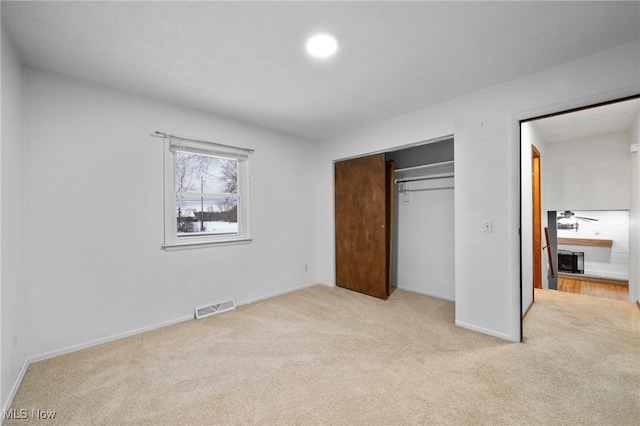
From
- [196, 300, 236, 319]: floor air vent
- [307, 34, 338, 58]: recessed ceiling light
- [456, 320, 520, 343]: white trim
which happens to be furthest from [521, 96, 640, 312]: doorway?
[196, 300, 236, 319]: floor air vent

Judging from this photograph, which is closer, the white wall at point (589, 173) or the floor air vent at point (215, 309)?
the floor air vent at point (215, 309)

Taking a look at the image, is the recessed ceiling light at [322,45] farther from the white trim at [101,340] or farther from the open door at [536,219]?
the open door at [536,219]

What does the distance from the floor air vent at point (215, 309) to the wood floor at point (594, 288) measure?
212 inches

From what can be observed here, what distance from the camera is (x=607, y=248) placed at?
514 cm

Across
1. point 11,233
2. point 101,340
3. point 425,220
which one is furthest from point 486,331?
point 11,233

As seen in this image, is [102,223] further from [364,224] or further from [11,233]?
[364,224]

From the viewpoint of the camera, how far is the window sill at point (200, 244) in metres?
2.91

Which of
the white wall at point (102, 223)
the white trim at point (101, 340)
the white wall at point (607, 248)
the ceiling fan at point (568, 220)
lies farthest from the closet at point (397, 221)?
the ceiling fan at point (568, 220)

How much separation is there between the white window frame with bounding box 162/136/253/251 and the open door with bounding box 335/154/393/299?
1.48 metres

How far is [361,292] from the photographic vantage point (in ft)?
13.1

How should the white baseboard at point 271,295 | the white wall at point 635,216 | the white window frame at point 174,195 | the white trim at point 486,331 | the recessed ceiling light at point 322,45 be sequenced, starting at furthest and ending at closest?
the white baseboard at point 271,295 → the white wall at point 635,216 → the white window frame at point 174,195 → the white trim at point 486,331 → the recessed ceiling light at point 322,45

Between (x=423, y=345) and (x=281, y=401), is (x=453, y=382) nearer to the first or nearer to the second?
(x=423, y=345)

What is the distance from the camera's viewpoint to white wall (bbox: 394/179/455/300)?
3.71 meters

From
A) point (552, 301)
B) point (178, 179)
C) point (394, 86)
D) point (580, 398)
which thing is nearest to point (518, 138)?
point (394, 86)
